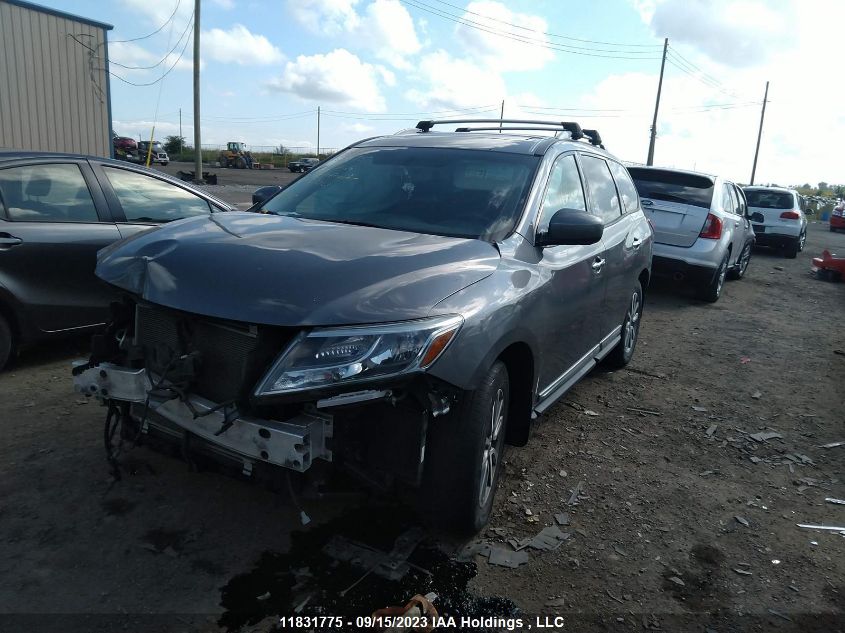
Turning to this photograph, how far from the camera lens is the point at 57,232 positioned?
16.1 feet

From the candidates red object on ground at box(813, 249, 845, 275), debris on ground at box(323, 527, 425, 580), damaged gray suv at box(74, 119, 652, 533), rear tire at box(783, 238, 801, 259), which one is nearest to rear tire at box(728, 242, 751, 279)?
red object on ground at box(813, 249, 845, 275)

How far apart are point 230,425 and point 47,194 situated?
3.45 m

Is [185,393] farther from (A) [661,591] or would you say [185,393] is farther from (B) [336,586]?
(A) [661,591]

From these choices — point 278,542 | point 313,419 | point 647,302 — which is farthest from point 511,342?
point 647,302

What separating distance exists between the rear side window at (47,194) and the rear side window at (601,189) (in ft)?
12.3

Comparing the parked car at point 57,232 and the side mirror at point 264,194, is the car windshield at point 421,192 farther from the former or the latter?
the parked car at point 57,232

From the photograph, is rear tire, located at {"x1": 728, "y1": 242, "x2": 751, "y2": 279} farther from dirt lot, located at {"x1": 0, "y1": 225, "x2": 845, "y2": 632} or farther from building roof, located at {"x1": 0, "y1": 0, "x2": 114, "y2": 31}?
building roof, located at {"x1": 0, "y1": 0, "x2": 114, "y2": 31}

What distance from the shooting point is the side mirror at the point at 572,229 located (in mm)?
3379

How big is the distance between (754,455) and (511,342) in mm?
2397

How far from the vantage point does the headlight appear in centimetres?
238

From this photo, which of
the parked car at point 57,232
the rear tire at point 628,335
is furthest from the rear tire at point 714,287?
the parked car at point 57,232

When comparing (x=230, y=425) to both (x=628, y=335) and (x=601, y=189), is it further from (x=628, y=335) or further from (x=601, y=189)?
(x=628, y=335)

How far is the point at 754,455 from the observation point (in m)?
4.40

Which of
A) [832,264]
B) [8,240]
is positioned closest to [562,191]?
[8,240]
